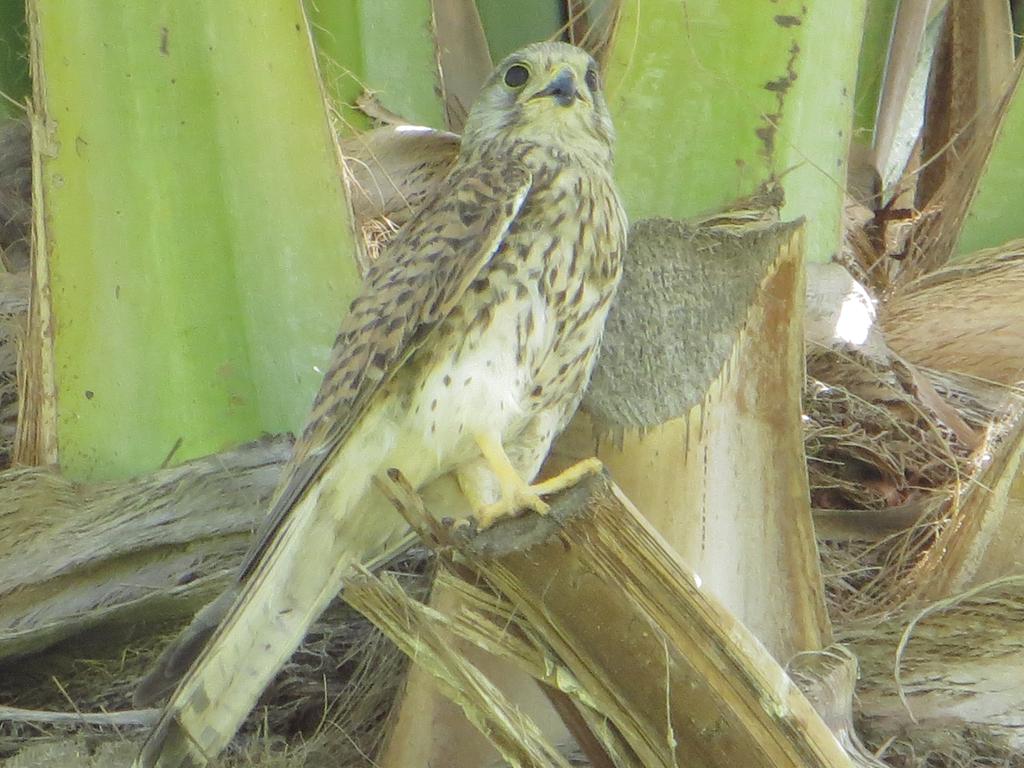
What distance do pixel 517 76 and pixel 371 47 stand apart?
44 cm

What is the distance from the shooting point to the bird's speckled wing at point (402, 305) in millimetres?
2324

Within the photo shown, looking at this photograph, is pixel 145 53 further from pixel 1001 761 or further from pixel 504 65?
pixel 1001 761

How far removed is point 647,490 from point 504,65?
1075 millimetres

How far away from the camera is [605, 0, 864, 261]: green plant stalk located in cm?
254

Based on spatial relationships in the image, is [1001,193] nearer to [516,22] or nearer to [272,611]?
[516,22]

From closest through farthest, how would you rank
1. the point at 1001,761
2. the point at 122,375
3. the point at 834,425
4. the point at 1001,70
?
the point at 1001,761 < the point at 122,375 < the point at 834,425 < the point at 1001,70

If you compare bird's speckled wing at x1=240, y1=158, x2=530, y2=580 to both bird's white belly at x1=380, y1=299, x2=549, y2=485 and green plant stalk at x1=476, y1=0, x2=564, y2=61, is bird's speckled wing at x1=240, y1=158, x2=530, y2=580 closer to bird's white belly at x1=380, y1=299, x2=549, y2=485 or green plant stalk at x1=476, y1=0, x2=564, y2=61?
bird's white belly at x1=380, y1=299, x2=549, y2=485

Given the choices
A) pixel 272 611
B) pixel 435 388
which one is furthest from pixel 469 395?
pixel 272 611

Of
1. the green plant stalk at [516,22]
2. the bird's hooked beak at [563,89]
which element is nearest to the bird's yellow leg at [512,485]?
the bird's hooked beak at [563,89]

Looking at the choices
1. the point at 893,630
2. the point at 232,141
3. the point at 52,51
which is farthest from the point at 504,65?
the point at 893,630

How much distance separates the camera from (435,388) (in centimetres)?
235

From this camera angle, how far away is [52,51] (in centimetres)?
249

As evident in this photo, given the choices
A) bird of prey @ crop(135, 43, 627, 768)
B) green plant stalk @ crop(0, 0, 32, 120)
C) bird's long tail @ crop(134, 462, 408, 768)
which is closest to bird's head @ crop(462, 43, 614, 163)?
bird of prey @ crop(135, 43, 627, 768)

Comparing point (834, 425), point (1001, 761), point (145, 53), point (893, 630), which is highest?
point (145, 53)
